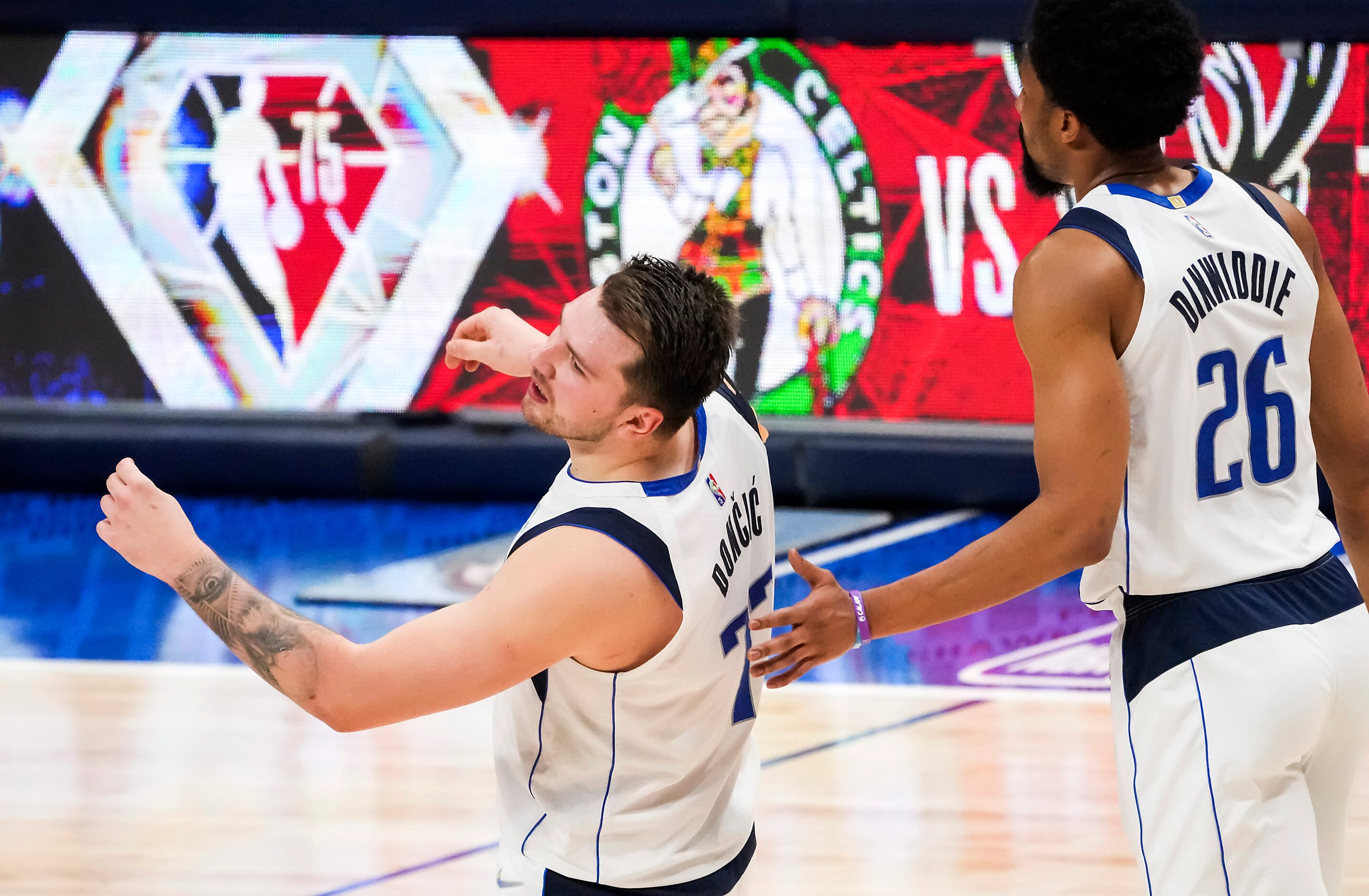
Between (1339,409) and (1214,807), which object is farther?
(1339,409)

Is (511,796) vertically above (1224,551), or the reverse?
(1224,551)

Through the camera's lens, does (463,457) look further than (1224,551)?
Yes

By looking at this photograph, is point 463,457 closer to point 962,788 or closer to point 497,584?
point 962,788

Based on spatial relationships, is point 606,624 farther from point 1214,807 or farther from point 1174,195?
point 1174,195

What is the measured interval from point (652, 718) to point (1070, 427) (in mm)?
608

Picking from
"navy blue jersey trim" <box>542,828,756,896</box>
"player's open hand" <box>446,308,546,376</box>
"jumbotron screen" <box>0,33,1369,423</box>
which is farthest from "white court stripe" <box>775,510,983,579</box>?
"navy blue jersey trim" <box>542,828,756,896</box>

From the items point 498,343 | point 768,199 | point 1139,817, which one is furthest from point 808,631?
point 768,199

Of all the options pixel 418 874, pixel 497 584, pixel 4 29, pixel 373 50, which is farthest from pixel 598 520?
pixel 4 29

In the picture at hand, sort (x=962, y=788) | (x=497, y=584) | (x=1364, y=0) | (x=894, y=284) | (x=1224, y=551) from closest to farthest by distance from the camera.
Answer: (x=497, y=584)
(x=1224, y=551)
(x=962, y=788)
(x=1364, y=0)
(x=894, y=284)

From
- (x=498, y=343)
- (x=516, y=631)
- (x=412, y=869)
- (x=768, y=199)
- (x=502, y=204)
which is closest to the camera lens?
(x=516, y=631)

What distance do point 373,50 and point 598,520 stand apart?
14.4ft

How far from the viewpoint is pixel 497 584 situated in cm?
159

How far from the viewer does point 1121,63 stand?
1804 mm

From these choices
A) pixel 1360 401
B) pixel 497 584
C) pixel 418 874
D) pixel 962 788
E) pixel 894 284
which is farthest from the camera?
pixel 894 284
